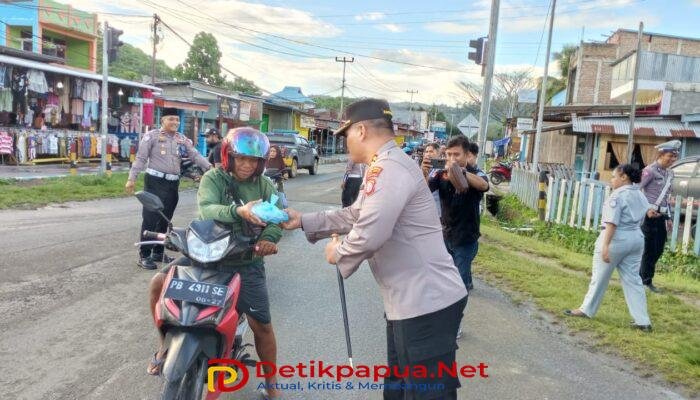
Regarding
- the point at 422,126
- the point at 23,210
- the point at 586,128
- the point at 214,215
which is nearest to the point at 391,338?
the point at 214,215

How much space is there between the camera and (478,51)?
12398 millimetres

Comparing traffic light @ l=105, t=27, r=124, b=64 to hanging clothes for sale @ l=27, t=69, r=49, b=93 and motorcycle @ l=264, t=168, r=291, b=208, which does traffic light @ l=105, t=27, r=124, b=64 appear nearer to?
hanging clothes for sale @ l=27, t=69, r=49, b=93

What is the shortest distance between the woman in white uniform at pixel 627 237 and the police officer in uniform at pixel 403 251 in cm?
351

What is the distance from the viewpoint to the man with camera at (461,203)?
5094 mm

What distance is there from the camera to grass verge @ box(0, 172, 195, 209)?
36.0 ft

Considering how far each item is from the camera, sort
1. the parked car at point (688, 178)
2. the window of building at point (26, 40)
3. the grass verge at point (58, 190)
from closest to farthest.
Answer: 1. the grass verge at point (58, 190)
2. the parked car at point (688, 178)
3. the window of building at point (26, 40)

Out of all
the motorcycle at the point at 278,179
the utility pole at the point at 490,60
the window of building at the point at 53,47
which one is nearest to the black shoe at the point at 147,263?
the motorcycle at the point at 278,179

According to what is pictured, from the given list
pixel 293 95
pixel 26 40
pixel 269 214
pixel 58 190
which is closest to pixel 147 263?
pixel 269 214

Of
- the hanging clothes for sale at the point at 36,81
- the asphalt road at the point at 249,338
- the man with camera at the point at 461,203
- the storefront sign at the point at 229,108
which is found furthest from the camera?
the storefront sign at the point at 229,108

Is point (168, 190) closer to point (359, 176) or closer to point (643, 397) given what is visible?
point (359, 176)

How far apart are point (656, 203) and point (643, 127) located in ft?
42.1

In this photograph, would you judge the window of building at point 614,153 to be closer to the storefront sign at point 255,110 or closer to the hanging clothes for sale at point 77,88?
the hanging clothes for sale at point 77,88

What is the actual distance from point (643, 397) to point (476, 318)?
1.87 meters

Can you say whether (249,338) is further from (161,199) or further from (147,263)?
(161,199)
